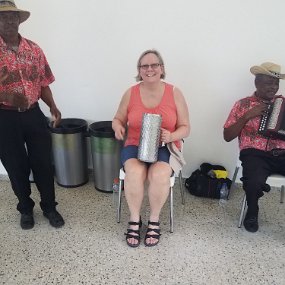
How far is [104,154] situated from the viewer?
2217 mm

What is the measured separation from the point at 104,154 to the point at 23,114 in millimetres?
733

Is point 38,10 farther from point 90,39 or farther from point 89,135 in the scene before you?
point 89,135

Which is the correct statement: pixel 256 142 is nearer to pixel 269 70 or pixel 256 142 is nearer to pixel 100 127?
pixel 269 70

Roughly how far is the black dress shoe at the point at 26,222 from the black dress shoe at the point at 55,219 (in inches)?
4.2

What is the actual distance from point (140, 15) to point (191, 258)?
1613mm

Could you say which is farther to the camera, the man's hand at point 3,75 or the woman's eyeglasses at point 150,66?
the woman's eyeglasses at point 150,66

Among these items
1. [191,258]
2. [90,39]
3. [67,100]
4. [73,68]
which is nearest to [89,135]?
[67,100]

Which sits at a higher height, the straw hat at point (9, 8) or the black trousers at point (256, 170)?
the straw hat at point (9, 8)

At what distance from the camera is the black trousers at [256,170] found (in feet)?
5.90

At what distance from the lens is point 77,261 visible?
64.1 inches

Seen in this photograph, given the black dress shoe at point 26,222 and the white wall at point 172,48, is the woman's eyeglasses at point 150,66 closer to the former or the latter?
the white wall at point 172,48

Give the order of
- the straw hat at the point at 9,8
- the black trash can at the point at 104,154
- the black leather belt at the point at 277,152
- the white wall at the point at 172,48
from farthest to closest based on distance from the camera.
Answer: the black trash can at the point at 104,154
the white wall at the point at 172,48
the black leather belt at the point at 277,152
the straw hat at the point at 9,8

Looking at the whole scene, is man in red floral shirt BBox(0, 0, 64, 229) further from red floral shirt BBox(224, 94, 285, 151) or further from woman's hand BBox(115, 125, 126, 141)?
red floral shirt BBox(224, 94, 285, 151)

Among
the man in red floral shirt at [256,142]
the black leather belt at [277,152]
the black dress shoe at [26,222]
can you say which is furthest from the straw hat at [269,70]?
the black dress shoe at [26,222]
